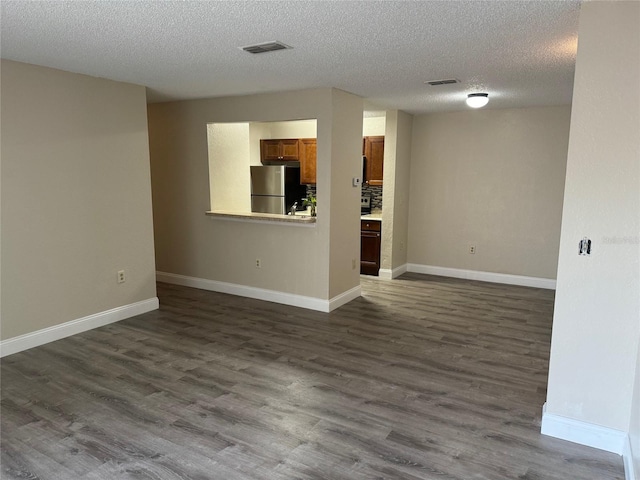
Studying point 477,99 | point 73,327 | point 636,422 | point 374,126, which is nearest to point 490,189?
point 477,99

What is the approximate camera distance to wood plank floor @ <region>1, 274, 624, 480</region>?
7.43 ft

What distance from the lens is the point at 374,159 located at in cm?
655

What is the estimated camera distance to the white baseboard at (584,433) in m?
2.36

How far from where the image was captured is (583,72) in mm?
2221

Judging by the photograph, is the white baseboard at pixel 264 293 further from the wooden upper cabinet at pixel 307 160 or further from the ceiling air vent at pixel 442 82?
the ceiling air vent at pixel 442 82

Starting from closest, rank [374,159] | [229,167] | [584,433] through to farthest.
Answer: [584,433]
[229,167]
[374,159]

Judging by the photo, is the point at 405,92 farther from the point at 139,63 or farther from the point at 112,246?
the point at 112,246

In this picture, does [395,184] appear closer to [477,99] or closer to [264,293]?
[477,99]

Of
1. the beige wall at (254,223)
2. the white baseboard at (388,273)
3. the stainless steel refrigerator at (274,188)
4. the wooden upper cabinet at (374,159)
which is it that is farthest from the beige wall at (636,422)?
the stainless steel refrigerator at (274,188)

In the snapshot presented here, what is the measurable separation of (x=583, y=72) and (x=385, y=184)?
3.99 m

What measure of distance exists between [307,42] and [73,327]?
10.5ft

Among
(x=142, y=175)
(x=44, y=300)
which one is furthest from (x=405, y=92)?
(x=44, y=300)

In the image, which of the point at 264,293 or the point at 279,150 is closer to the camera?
the point at 264,293

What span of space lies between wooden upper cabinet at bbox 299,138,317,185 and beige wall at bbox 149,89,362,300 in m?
1.96
